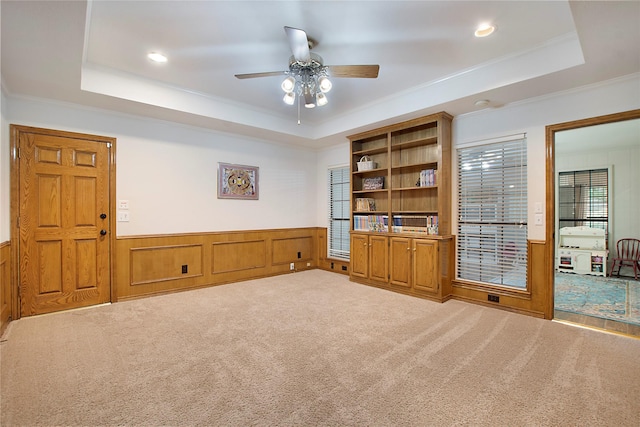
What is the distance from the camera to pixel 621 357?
243cm

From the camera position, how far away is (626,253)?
227 inches

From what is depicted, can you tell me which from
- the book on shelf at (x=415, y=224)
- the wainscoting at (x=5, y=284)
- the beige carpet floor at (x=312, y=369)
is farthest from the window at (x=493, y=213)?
the wainscoting at (x=5, y=284)

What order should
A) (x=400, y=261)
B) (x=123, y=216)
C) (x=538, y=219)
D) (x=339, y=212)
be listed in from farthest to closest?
(x=339, y=212)
(x=400, y=261)
(x=123, y=216)
(x=538, y=219)

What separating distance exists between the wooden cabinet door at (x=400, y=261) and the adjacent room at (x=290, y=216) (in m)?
→ 0.04

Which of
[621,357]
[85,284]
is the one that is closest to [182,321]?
[85,284]

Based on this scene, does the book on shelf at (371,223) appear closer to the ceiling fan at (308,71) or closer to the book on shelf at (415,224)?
the book on shelf at (415,224)

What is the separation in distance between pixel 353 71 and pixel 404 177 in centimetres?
250

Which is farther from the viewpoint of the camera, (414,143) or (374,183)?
(374,183)

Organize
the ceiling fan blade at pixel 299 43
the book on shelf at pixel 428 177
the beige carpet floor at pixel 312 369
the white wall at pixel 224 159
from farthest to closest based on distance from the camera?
the book on shelf at pixel 428 177, the white wall at pixel 224 159, the ceiling fan blade at pixel 299 43, the beige carpet floor at pixel 312 369

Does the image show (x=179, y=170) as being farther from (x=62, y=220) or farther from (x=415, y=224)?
(x=415, y=224)

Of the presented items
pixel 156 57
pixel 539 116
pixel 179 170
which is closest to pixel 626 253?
pixel 539 116

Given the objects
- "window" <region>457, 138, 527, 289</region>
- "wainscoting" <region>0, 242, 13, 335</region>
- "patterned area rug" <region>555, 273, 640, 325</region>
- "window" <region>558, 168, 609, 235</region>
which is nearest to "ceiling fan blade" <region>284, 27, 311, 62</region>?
"window" <region>457, 138, 527, 289</region>

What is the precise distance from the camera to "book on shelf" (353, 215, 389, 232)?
15.7 feet

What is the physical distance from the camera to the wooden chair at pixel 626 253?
5541 millimetres
